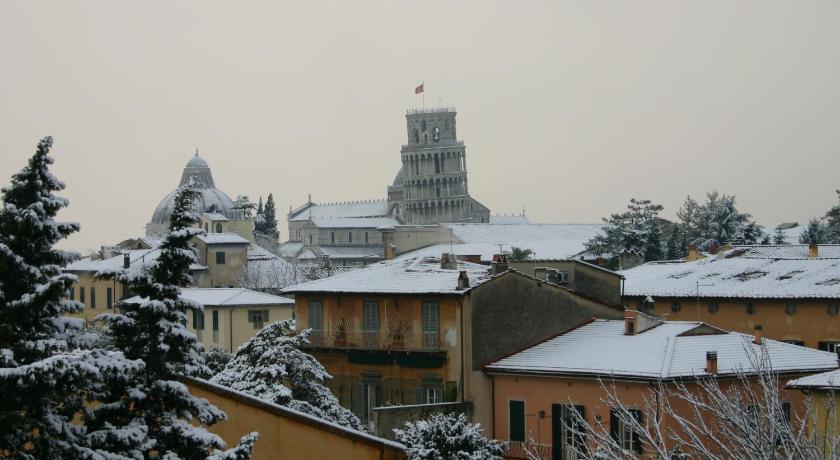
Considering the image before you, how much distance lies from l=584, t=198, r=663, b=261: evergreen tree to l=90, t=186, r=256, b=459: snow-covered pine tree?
249ft

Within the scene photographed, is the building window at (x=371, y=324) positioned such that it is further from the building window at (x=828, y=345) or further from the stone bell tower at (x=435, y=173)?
the stone bell tower at (x=435, y=173)

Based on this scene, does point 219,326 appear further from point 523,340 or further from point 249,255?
point 249,255

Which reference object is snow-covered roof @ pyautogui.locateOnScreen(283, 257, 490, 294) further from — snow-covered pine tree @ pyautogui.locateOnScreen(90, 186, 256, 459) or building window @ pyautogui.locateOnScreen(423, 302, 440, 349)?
snow-covered pine tree @ pyautogui.locateOnScreen(90, 186, 256, 459)

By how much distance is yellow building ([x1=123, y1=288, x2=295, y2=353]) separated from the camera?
64.5 metres

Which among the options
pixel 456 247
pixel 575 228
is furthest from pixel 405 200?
pixel 456 247

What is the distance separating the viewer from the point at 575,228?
14600 centimetres

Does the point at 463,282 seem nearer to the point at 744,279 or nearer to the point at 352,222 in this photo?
the point at 744,279

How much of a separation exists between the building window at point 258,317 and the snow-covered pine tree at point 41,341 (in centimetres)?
4803

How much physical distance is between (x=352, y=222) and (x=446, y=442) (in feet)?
506

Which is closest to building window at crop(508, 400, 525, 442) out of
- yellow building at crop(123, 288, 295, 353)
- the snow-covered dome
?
yellow building at crop(123, 288, 295, 353)

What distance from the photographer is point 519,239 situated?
5192 inches

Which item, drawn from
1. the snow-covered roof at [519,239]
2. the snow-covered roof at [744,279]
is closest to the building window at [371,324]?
the snow-covered roof at [744,279]

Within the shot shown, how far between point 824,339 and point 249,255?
60.8m

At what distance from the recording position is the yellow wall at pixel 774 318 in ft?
155
